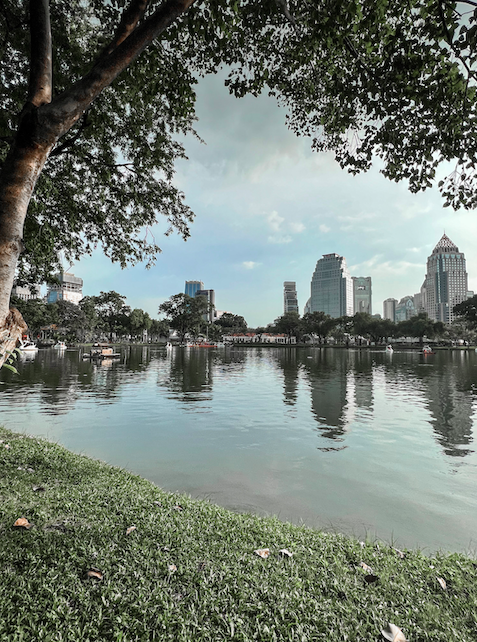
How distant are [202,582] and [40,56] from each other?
4.98 m

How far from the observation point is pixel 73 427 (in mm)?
11203

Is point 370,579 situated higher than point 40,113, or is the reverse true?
point 40,113

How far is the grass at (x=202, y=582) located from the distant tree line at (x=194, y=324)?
7963 cm

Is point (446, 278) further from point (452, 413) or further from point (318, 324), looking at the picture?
point (452, 413)

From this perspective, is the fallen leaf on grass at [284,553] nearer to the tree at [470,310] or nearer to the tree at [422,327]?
the tree at [470,310]

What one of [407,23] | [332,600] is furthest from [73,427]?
[407,23]

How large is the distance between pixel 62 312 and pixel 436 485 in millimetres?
94803

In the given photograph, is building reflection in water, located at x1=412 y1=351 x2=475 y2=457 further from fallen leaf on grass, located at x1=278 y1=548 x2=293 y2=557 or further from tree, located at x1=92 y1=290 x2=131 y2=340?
tree, located at x1=92 y1=290 x2=131 y2=340

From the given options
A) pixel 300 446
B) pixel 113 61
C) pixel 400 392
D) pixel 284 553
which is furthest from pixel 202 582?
pixel 400 392

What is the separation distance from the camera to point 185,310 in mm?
106250

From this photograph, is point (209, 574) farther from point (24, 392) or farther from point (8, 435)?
point (24, 392)

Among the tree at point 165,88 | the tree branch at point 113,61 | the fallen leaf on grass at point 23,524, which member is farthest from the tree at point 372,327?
the fallen leaf on grass at point 23,524

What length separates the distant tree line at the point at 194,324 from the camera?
84.7 metres

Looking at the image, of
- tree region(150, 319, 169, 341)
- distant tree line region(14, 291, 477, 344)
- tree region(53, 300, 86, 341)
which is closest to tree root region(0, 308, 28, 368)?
distant tree line region(14, 291, 477, 344)
